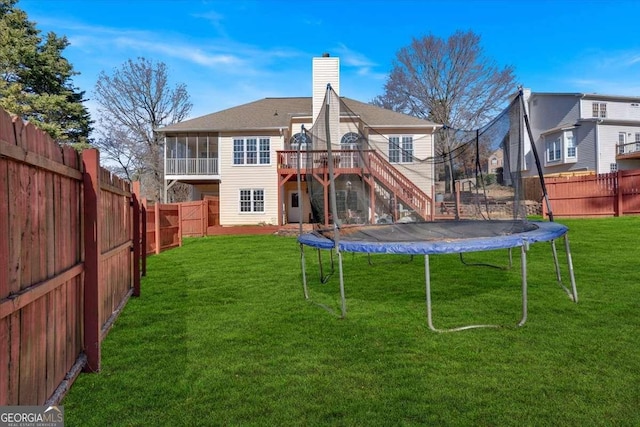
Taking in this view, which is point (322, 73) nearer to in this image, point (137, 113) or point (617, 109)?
point (137, 113)

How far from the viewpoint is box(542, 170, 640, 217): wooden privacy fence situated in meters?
15.4

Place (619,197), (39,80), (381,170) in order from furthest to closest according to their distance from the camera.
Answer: (39,80)
(619,197)
(381,170)

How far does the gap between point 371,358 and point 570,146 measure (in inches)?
1156

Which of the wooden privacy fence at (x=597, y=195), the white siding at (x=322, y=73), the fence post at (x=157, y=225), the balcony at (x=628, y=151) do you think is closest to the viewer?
the fence post at (x=157, y=225)

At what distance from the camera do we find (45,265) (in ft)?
7.45

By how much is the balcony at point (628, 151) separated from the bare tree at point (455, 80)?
7.46 metres

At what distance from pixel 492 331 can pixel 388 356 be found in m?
1.21

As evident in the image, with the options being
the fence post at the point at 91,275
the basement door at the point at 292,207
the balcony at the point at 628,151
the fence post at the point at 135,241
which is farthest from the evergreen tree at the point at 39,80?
the balcony at the point at 628,151

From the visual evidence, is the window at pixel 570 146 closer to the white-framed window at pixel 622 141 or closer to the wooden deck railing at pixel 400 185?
the white-framed window at pixel 622 141

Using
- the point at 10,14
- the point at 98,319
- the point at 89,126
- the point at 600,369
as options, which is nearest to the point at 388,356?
the point at 600,369

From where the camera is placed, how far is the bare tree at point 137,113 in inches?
1059

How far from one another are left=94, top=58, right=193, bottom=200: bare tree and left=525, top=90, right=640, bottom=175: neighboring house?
26.3 meters

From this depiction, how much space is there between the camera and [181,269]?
8148 millimetres

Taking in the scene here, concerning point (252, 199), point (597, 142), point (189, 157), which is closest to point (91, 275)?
point (252, 199)
